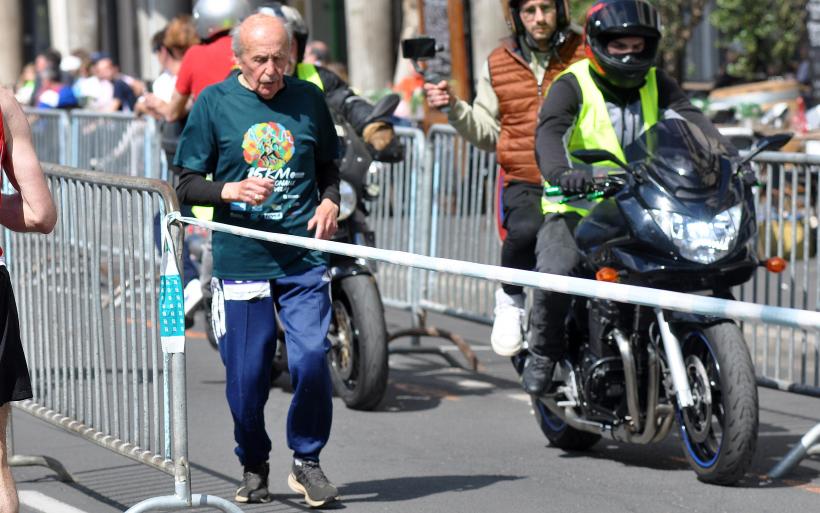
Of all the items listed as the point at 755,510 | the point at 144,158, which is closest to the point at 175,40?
the point at 144,158

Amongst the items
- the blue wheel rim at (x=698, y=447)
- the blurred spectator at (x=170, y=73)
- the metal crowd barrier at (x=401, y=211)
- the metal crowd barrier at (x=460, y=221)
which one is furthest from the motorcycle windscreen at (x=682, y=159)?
the metal crowd barrier at (x=401, y=211)

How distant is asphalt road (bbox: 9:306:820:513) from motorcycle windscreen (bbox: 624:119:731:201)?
3.75 feet

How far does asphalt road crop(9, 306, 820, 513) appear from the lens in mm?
6199

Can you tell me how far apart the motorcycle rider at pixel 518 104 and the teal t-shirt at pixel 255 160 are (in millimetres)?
1402

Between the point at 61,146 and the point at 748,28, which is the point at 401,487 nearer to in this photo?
the point at 61,146

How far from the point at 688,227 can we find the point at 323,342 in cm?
140

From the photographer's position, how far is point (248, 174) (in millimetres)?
6039

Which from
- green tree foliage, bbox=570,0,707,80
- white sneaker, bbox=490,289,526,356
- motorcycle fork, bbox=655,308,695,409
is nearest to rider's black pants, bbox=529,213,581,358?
white sneaker, bbox=490,289,526,356

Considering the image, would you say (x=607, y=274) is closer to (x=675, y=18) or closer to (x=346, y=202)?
(x=346, y=202)

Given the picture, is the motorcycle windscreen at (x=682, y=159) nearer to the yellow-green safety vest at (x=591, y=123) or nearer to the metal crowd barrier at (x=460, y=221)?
the yellow-green safety vest at (x=591, y=123)

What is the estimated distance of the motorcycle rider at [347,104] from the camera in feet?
26.6

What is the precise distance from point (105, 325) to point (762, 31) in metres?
19.2

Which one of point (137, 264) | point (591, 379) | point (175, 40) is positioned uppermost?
point (175, 40)

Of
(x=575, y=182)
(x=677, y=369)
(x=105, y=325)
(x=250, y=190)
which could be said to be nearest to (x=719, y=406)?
(x=677, y=369)
